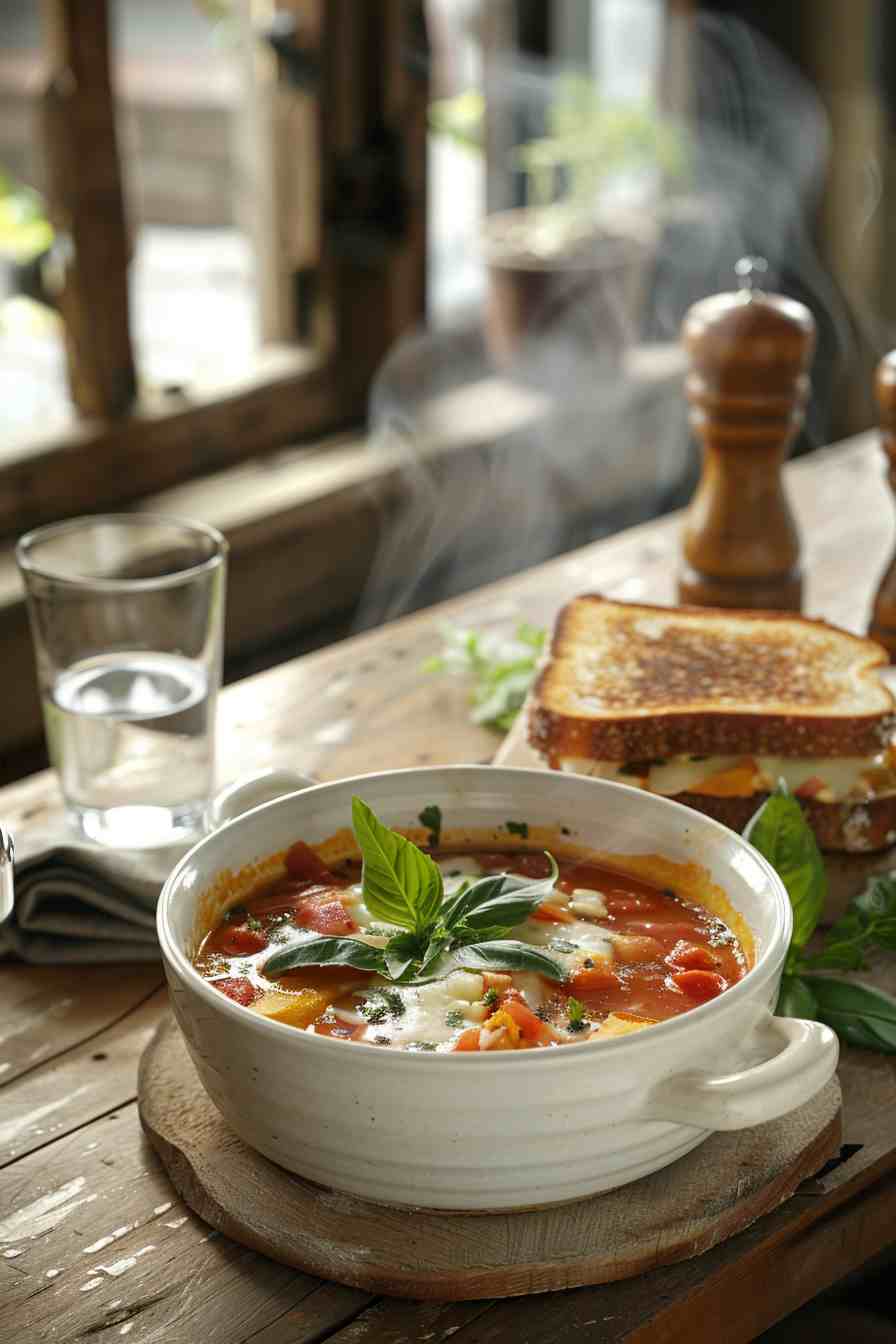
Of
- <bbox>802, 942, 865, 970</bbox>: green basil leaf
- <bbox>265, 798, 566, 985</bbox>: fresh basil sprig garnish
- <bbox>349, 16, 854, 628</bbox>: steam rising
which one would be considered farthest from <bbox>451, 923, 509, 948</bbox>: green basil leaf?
<bbox>349, 16, 854, 628</bbox>: steam rising

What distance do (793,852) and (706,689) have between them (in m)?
0.30

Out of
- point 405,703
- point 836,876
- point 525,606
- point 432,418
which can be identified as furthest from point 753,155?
point 836,876

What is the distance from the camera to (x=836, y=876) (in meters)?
1.27

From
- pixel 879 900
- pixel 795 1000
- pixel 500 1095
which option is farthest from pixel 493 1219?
pixel 879 900

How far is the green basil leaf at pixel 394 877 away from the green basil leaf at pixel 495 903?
0.02 metres

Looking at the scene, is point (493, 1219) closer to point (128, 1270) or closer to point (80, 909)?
point (128, 1270)

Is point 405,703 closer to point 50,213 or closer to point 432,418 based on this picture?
point 50,213

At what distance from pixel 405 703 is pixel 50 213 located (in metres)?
1.57

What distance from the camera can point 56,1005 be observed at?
1178 millimetres

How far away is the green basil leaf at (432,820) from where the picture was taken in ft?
3.67

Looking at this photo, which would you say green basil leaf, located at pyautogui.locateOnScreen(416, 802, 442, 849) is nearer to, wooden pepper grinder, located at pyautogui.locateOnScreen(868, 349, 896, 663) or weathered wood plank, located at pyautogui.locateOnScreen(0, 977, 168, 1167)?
weathered wood plank, located at pyautogui.locateOnScreen(0, 977, 168, 1167)

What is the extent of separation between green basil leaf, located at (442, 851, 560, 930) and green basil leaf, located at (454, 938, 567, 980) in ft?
0.06

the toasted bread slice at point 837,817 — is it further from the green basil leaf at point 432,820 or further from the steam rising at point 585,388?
the steam rising at point 585,388

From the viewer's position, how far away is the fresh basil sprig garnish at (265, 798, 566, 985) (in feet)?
3.06
